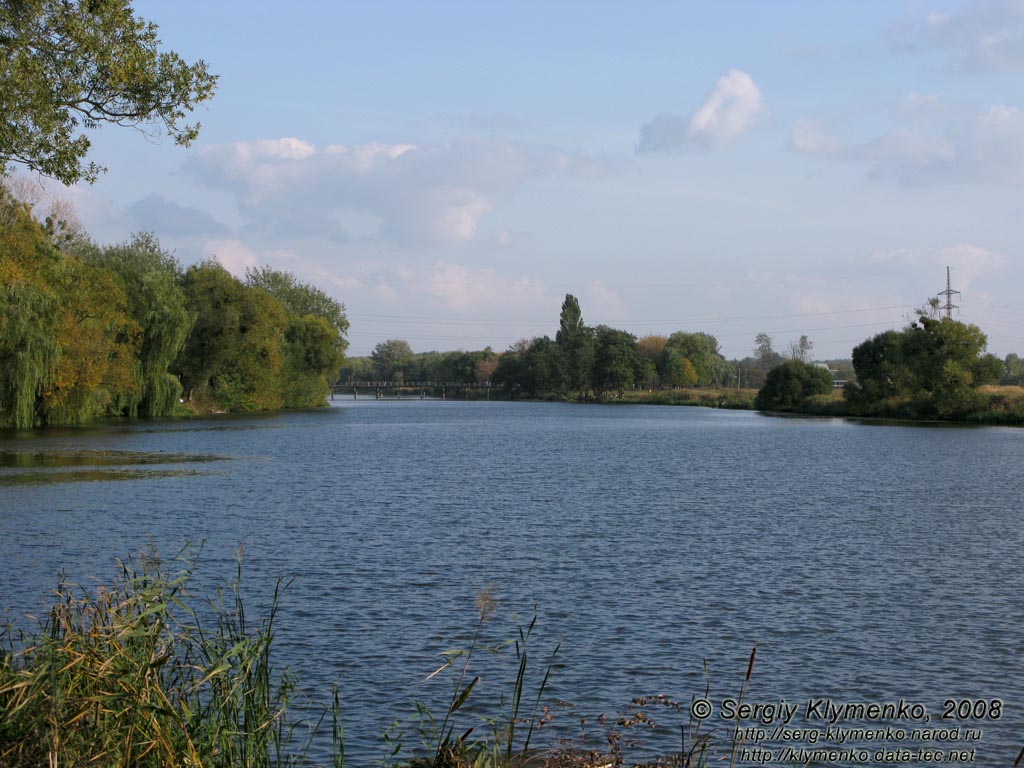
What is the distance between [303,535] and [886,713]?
13.8m

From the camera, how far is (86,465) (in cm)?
3488

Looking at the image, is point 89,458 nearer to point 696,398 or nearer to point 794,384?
point 794,384

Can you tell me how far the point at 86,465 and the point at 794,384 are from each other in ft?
276

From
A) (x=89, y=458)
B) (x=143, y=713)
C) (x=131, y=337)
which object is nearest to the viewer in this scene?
(x=143, y=713)

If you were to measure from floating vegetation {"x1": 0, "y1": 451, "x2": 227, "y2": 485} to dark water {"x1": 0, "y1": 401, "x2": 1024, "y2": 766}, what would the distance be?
0.69 feet

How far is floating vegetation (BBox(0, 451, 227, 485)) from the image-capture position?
101 ft

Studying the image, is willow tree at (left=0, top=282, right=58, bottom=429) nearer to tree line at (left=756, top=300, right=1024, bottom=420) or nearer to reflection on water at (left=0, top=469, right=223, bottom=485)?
reflection on water at (left=0, top=469, right=223, bottom=485)

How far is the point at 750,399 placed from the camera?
121m

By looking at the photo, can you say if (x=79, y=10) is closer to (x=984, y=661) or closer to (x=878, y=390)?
(x=984, y=661)

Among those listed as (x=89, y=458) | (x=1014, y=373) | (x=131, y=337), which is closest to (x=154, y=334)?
(x=131, y=337)

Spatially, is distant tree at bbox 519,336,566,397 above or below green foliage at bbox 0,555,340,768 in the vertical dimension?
above

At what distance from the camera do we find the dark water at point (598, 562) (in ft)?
36.7

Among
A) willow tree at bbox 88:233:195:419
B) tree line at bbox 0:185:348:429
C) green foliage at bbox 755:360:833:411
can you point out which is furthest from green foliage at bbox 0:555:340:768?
green foliage at bbox 755:360:833:411

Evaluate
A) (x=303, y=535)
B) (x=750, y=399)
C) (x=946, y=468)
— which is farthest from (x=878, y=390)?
(x=303, y=535)
